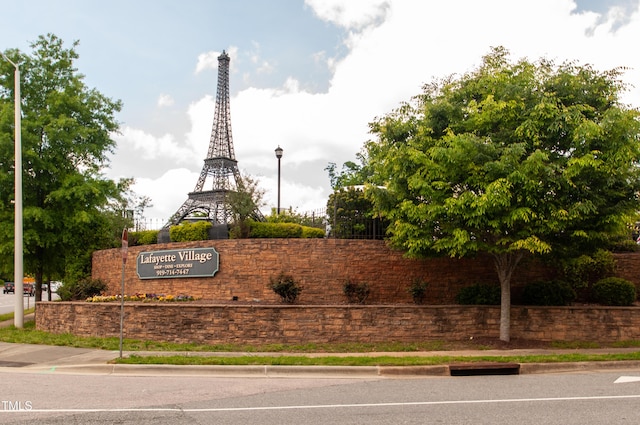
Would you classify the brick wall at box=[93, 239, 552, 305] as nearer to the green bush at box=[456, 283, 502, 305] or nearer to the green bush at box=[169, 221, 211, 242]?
the green bush at box=[456, 283, 502, 305]

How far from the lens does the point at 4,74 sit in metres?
21.1

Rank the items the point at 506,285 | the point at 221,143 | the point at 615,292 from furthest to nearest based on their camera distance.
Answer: the point at 221,143, the point at 615,292, the point at 506,285

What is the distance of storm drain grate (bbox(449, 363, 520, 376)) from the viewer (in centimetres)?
1080

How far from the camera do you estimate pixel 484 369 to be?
428 inches

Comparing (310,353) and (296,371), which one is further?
(310,353)

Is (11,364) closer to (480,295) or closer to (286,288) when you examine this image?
(286,288)

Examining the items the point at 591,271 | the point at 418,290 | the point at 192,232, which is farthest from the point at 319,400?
the point at 591,271

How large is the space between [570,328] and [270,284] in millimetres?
8195

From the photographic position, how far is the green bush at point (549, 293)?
15750mm

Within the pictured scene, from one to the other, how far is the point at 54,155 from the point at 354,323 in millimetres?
13609

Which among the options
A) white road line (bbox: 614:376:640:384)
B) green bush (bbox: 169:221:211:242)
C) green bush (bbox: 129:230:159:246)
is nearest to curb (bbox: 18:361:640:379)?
white road line (bbox: 614:376:640:384)

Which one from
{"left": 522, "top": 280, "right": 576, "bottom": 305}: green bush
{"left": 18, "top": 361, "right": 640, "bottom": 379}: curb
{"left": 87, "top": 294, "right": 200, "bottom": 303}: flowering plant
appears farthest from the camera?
{"left": 87, "top": 294, "right": 200, "bottom": 303}: flowering plant

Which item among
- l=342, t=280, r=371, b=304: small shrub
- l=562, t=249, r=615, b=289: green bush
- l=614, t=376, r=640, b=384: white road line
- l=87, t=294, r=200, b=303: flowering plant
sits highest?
l=562, t=249, r=615, b=289: green bush

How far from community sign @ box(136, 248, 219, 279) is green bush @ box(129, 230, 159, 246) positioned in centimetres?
180
